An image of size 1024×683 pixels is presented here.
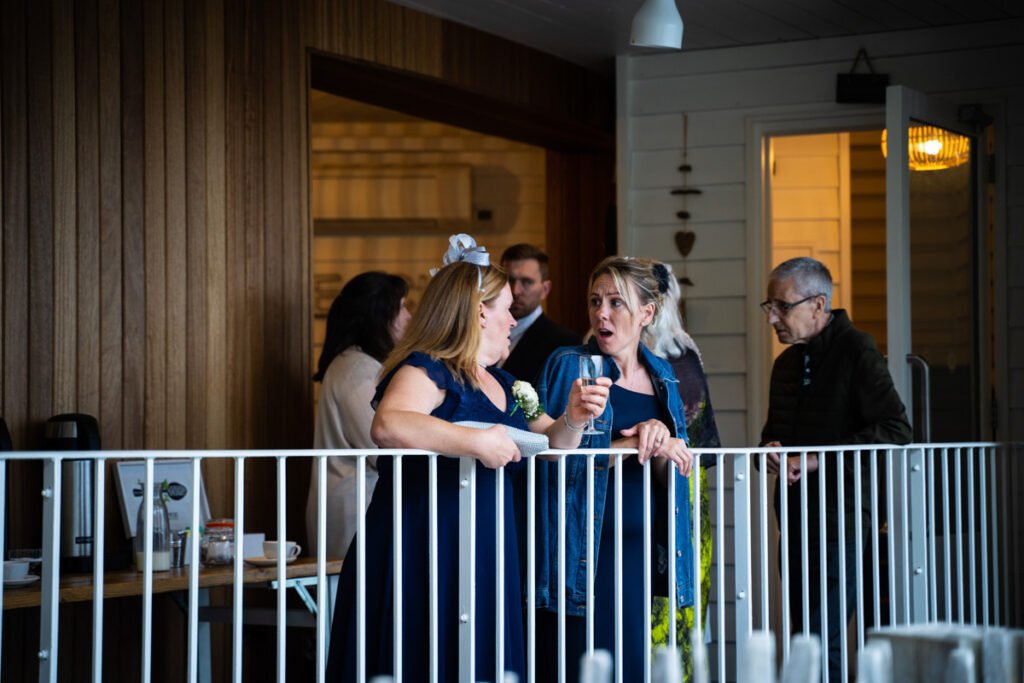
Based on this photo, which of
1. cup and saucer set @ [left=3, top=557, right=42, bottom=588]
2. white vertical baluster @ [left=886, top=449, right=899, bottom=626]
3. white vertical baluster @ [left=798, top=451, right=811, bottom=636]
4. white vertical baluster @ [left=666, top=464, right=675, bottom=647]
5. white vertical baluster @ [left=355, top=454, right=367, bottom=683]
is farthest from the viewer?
white vertical baluster @ [left=886, top=449, right=899, bottom=626]

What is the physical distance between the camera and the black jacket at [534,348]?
17.4 ft

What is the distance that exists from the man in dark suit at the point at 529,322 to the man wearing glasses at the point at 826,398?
104 cm

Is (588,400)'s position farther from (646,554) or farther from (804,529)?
(804,529)

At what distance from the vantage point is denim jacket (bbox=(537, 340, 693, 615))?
3.54 m

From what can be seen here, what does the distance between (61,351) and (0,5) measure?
3.67ft

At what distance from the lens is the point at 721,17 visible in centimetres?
577

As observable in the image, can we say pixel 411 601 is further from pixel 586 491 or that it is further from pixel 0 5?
pixel 0 5

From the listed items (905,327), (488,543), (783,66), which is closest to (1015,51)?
(783,66)

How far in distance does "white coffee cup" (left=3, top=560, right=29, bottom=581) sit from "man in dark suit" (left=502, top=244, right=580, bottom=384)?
6.85ft

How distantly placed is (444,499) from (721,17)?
3.29 metres

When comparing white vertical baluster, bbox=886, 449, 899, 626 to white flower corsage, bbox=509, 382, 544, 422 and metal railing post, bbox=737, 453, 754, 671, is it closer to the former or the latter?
metal railing post, bbox=737, 453, 754, 671

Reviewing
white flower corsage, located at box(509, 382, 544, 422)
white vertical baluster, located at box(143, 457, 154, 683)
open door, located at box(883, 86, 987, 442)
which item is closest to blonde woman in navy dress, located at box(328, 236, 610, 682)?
white flower corsage, located at box(509, 382, 544, 422)

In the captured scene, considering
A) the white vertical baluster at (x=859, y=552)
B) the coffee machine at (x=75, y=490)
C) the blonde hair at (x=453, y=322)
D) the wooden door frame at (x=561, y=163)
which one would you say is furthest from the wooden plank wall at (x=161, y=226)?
the white vertical baluster at (x=859, y=552)

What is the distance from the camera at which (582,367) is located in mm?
3172
